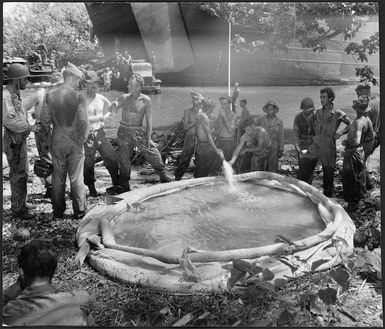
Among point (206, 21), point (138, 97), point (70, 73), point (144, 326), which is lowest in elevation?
point (144, 326)

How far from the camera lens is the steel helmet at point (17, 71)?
13.5ft

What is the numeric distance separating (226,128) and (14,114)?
2196mm

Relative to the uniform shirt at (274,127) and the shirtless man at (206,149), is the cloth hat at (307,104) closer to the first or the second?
the uniform shirt at (274,127)

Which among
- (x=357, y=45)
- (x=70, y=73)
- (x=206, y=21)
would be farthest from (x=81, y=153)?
(x=357, y=45)

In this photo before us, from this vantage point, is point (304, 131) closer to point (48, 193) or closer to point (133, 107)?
point (133, 107)

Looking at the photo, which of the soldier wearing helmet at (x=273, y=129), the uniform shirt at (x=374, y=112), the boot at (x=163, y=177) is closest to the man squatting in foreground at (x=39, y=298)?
the boot at (x=163, y=177)

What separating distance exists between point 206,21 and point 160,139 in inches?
58.3

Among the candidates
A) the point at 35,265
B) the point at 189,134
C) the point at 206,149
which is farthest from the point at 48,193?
the point at 35,265

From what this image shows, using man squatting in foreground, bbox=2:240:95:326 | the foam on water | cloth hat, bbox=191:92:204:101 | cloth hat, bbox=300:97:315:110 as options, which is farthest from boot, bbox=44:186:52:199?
cloth hat, bbox=300:97:315:110

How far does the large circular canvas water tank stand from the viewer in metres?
3.47

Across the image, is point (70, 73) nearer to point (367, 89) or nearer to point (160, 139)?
point (160, 139)

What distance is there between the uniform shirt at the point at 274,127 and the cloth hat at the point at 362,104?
0.77 metres

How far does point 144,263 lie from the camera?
3.55m

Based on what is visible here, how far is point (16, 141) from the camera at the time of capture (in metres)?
4.39
